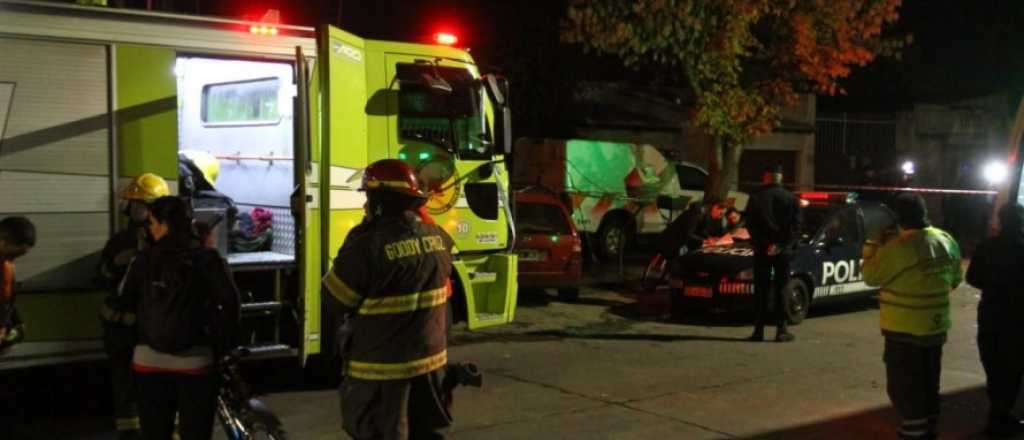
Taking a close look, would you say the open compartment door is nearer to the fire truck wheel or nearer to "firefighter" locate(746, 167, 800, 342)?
"firefighter" locate(746, 167, 800, 342)

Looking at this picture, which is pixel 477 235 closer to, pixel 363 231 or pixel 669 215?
pixel 363 231

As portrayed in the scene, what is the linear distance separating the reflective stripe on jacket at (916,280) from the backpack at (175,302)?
389 centimetres

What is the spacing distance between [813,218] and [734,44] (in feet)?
8.39

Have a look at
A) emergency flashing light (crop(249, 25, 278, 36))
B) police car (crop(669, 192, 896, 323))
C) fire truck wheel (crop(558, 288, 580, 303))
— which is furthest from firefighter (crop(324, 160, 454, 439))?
fire truck wheel (crop(558, 288, 580, 303))

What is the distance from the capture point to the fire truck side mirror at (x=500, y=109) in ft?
27.7

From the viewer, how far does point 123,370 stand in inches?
223

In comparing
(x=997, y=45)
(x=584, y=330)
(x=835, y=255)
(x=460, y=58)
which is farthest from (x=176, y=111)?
(x=997, y=45)

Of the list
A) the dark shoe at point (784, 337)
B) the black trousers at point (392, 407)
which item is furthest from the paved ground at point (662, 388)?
the black trousers at point (392, 407)

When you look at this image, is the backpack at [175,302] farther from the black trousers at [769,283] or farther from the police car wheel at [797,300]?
the police car wheel at [797,300]

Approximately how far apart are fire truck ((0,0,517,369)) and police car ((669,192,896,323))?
11.2ft

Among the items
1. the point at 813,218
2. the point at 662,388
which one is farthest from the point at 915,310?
the point at 813,218

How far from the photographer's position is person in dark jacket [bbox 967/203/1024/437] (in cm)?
657

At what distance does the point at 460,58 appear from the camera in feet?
28.5

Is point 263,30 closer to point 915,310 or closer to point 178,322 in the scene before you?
point 178,322
